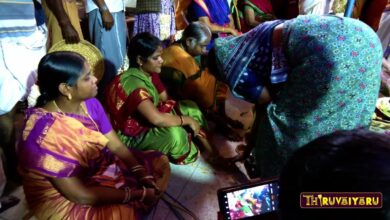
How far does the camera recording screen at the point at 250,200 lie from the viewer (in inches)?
37.1

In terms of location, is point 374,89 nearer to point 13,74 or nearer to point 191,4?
point 13,74

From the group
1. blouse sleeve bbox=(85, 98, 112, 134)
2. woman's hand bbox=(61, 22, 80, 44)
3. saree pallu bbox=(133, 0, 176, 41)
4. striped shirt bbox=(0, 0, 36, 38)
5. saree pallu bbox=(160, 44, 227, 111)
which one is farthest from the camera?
saree pallu bbox=(133, 0, 176, 41)

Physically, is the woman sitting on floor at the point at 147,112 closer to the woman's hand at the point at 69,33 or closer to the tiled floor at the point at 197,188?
the tiled floor at the point at 197,188

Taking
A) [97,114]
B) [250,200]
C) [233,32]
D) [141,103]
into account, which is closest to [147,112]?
[141,103]

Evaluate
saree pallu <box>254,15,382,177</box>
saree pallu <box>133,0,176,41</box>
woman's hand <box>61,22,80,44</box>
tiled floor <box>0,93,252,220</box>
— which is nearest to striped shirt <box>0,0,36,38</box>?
woman's hand <box>61,22,80,44</box>

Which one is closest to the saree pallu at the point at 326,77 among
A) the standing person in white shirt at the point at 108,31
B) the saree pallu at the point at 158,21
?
the standing person in white shirt at the point at 108,31

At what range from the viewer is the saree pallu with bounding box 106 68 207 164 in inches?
76.9

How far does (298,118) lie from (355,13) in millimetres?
2303

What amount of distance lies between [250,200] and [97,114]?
3.10 feet

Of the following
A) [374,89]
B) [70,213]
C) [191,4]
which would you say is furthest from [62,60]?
[191,4]

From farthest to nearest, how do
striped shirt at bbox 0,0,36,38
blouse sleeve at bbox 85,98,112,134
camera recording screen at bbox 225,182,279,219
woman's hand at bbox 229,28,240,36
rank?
1. woman's hand at bbox 229,28,240,36
2. striped shirt at bbox 0,0,36,38
3. blouse sleeve at bbox 85,98,112,134
4. camera recording screen at bbox 225,182,279,219

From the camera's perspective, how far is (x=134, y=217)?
1474mm

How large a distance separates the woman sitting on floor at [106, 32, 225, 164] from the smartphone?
1.11 metres

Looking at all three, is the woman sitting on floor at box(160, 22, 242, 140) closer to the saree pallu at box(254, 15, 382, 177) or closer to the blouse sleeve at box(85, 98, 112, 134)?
the blouse sleeve at box(85, 98, 112, 134)
